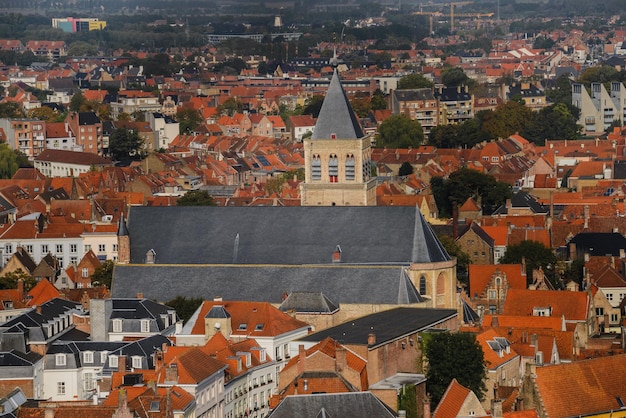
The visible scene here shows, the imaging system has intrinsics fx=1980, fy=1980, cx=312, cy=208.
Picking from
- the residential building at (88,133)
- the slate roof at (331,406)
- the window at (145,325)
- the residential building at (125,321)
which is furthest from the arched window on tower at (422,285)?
the residential building at (88,133)

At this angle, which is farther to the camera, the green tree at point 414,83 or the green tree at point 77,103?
the green tree at point 414,83

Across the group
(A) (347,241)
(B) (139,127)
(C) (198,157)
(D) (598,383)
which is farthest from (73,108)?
(D) (598,383)

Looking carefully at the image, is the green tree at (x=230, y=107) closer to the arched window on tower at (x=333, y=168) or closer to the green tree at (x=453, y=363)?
the arched window on tower at (x=333, y=168)

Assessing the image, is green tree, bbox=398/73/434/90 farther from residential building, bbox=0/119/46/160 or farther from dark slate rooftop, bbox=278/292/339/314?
dark slate rooftop, bbox=278/292/339/314

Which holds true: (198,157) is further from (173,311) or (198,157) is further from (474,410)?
(474,410)

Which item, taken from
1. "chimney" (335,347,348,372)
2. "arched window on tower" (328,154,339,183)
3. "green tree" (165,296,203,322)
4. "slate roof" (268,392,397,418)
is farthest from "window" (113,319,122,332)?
"arched window on tower" (328,154,339,183)

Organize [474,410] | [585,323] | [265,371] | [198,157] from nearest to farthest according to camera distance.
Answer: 1. [474,410]
2. [265,371]
3. [585,323]
4. [198,157]

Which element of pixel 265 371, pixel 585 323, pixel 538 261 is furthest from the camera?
pixel 538 261
